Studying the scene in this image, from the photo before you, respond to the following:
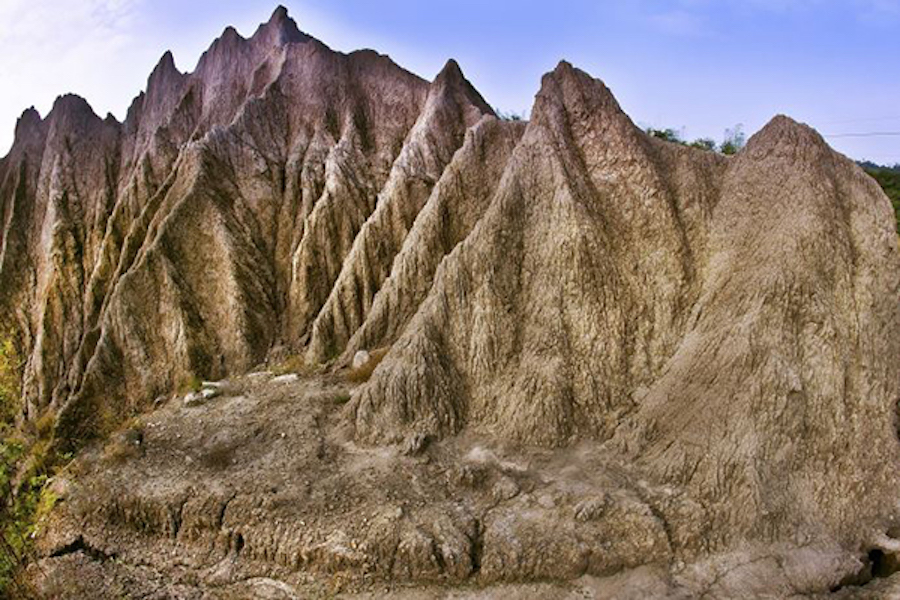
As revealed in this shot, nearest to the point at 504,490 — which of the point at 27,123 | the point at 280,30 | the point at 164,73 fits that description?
the point at 280,30

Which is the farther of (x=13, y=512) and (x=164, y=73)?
(x=164, y=73)

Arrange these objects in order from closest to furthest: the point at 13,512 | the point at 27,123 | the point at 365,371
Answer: the point at 13,512 → the point at 365,371 → the point at 27,123

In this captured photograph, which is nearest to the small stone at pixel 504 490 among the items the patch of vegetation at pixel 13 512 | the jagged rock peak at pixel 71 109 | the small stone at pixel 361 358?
the small stone at pixel 361 358

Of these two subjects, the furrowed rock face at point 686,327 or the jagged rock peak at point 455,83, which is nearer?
the furrowed rock face at point 686,327

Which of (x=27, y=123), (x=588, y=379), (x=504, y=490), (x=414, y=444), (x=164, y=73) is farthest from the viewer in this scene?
(x=27, y=123)

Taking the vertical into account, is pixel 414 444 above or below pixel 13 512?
above

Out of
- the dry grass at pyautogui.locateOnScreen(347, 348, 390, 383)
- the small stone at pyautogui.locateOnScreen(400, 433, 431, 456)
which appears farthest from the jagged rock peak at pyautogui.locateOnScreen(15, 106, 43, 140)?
the small stone at pyautogui.locateOnScreen(400, 433, 431, 456)

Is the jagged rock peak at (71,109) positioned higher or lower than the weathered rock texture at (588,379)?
higher

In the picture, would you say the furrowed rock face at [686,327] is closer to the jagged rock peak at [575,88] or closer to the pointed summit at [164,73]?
the jagged rock peak at [575,88]

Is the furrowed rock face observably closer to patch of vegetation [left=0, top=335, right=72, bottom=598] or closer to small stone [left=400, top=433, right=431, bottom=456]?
small stone [left=400, top=433, right=431, bottom=456]

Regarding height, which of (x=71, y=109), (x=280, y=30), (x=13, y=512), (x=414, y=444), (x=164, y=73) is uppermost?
(x=280, y=30)

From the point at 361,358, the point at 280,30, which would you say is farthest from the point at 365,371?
the point at 280,30

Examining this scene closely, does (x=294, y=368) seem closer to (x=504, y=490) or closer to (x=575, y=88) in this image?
(x=504, y=490)

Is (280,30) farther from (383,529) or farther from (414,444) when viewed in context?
(383,529)
